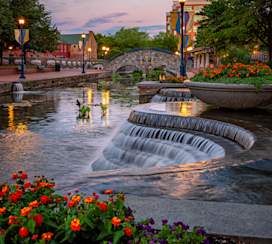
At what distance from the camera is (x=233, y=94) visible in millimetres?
12859

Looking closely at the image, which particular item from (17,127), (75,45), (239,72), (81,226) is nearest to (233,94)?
(239,72)

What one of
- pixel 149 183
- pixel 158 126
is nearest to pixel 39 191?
pixel 149 183

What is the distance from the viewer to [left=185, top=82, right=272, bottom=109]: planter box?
12.5 metres

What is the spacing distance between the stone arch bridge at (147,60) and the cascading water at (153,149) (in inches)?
2920

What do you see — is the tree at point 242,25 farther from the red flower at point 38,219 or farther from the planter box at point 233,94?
the red flower at point 38,219

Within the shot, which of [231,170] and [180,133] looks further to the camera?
[180,133]

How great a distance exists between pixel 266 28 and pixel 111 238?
2002cm

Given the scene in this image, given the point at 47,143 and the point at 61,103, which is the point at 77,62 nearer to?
the point at 61,103

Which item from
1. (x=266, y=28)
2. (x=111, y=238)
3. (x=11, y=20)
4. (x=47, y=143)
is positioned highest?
(x=11, y=20)

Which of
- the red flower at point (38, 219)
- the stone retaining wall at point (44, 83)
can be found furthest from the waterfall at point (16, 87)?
the red flower at point (38, 219)

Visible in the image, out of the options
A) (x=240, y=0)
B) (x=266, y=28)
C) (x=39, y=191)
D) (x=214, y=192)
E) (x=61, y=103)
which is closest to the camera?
(x=39, y=191)

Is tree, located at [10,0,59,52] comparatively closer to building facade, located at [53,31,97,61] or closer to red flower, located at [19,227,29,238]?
red flower, located at [19,227,29,238]

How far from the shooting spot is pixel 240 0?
20.2m

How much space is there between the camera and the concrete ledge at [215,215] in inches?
157
